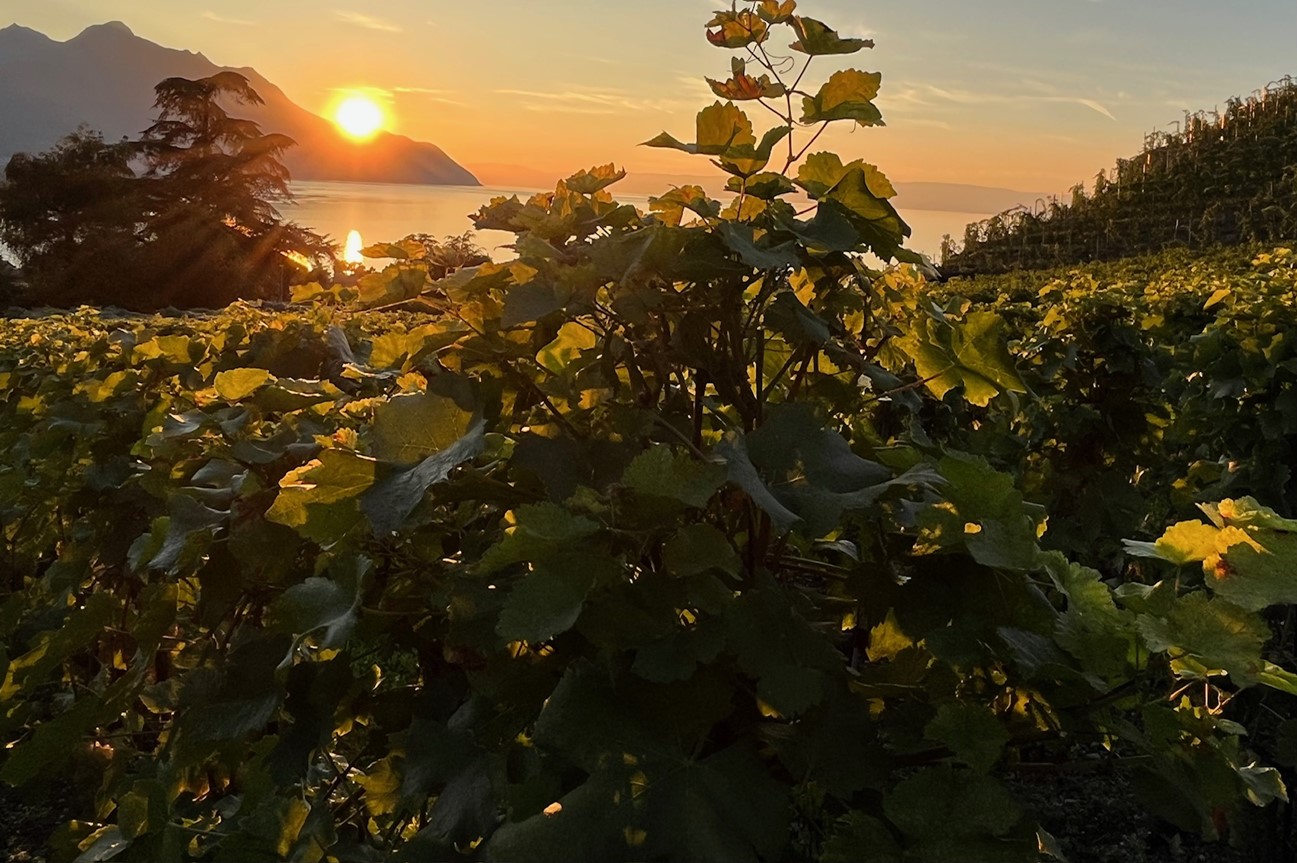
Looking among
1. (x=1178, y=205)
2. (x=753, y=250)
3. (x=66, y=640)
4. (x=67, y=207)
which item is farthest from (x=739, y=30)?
(x=67, y=207)

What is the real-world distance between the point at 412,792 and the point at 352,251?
77 cm

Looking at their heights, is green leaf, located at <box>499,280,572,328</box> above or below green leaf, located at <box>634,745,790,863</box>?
above

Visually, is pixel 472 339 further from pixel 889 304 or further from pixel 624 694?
pixel 889 304

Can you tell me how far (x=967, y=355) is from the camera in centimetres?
136

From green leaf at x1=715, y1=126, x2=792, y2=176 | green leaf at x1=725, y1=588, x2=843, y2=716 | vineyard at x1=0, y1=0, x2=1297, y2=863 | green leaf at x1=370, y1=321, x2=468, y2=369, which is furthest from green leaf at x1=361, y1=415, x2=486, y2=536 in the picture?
green leaf at x1=715, y1=126, x2=792, y2=176

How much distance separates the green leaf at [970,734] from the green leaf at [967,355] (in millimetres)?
486

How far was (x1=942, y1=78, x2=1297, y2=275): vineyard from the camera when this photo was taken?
102 feet

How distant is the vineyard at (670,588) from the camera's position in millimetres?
971

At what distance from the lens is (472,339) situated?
1226 mm

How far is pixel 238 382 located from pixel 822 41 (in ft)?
3.50

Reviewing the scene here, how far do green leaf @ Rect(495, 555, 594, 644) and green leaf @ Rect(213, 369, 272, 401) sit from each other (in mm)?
884

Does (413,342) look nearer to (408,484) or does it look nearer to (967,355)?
(408,484)

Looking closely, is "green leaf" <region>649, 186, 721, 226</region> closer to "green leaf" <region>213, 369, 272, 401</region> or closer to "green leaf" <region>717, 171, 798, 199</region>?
"green leaf" <region>717, 171, 798, 199</region>

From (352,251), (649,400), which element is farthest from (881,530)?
(352,251)
